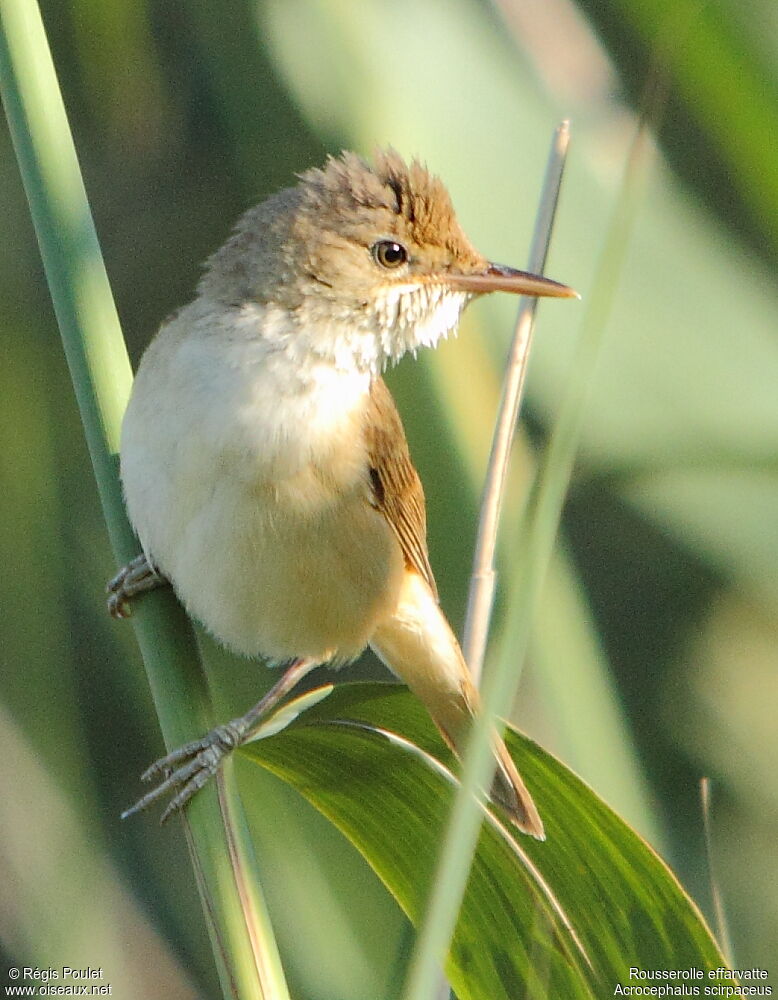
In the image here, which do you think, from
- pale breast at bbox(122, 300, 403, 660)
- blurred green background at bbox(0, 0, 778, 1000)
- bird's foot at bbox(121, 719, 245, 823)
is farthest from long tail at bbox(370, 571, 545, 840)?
bird's foot at bbox(121, 719, 245, 823)

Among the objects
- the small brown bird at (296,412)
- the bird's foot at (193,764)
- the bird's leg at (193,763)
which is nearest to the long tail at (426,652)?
the small brown bird at (296,412)

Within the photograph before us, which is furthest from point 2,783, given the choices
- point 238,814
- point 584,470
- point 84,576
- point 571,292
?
point 571,292

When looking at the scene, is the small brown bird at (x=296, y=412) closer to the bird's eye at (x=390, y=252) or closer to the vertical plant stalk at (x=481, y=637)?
the bird's eye at (x=390, y=252)

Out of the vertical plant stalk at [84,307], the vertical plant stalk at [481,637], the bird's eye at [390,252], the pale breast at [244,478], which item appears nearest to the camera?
the vertical plant stalk at [481,637]

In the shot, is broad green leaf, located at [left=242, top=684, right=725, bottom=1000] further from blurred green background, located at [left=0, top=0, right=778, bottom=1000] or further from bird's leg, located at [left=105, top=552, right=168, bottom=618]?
bird's leg, located at [left=105, top=552, right=168, bottom=618]

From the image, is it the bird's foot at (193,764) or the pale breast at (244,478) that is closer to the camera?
the bird's foot at (193,764)

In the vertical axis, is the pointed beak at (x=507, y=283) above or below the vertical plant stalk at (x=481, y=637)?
above

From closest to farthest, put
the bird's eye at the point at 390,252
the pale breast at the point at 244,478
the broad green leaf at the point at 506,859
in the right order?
the broad green leaf at the point at 506,859
the pale breast at the point at 244,478
the bird's eye at the point at 390,252
